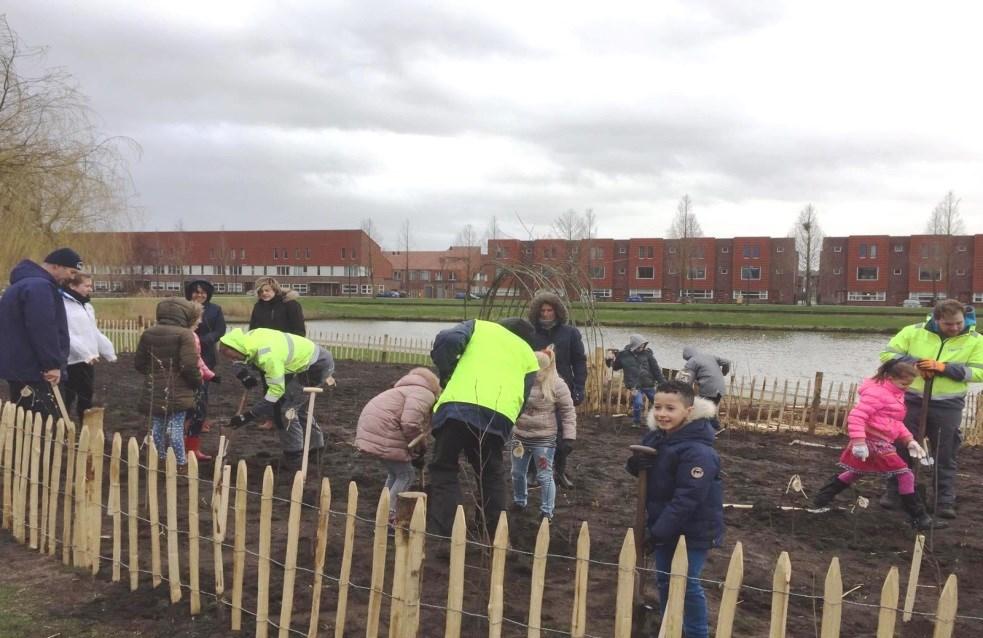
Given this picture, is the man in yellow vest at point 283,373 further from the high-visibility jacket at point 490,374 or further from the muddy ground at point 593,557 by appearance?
the high-visibility jacket at point 490,374

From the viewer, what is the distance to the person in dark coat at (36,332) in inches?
207

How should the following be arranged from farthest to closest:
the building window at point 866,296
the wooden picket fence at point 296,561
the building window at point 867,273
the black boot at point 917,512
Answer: the building window at point 867,273 → the building window at point 866,296 → the black boot at point 917,512 → the wooden picket fence at point 296,561

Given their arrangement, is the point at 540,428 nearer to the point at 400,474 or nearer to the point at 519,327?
the point at 519,327

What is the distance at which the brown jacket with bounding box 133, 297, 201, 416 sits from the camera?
5543 millimetres

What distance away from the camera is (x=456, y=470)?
4.27 m

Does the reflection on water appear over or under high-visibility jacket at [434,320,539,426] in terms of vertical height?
under

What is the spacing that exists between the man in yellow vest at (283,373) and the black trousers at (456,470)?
1.92m

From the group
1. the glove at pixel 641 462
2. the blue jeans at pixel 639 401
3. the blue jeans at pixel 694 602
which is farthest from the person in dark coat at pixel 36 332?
the blue jeans at pixel 639 401

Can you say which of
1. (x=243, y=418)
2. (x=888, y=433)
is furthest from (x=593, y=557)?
(x=243, y=418)

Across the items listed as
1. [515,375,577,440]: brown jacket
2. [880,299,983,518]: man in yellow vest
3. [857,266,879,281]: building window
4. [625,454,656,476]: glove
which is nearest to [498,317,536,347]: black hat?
[515,375,577,440]: brown jacket

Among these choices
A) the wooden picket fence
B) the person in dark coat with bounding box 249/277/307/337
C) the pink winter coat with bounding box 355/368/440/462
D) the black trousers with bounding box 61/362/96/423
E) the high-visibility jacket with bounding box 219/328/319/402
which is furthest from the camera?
the person in dark coat with bounding box 249/277/307/337

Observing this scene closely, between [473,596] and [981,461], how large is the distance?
7.09 metres

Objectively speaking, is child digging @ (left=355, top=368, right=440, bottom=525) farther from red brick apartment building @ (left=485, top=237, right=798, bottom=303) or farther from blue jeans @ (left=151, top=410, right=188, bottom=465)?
red brick apartment building @ (left=485, top=237, right=798, bottom=303)

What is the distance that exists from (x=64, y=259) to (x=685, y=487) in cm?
474
